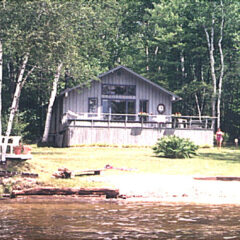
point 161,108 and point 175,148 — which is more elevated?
point 161,108

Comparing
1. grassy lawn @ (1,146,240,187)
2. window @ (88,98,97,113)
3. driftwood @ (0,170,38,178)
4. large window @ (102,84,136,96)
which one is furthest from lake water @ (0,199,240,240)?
large window @ (102,84,136,96)

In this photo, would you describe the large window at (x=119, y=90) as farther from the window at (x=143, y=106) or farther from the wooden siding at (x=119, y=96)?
the window at (x=143, y=106)

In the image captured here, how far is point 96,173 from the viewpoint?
76.6 feet

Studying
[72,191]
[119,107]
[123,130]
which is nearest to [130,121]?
[123,130]

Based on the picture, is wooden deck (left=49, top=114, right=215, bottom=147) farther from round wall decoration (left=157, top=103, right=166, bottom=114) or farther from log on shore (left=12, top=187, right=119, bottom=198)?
log on shore (left=12, top=187, right=119, bottom=198)

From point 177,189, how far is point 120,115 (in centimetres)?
2634

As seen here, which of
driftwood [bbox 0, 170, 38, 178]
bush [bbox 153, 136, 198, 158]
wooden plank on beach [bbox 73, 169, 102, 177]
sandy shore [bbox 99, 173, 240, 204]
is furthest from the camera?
bush [bbox 153, 136, 198, 158]

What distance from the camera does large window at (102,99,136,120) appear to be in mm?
45938

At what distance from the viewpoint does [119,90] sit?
152 feet

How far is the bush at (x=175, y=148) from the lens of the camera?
3228 cm

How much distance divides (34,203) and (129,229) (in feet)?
16.8

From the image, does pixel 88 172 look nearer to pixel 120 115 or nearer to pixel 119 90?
pixel 120 115

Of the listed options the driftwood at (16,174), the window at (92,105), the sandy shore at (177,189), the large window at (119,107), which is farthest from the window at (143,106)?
the driftwood at (16,174)

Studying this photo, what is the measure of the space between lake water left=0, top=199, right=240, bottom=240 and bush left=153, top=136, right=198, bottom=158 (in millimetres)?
15730
